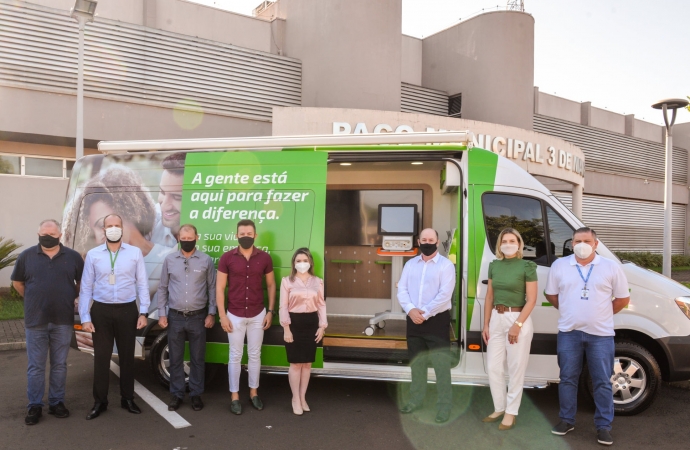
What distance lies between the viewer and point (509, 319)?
483 cm

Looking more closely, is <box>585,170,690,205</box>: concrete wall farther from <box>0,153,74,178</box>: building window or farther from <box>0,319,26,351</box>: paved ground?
<box>0,319,26,351</box>: paved ground

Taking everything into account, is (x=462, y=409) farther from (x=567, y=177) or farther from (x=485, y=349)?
(x=567, y=177)

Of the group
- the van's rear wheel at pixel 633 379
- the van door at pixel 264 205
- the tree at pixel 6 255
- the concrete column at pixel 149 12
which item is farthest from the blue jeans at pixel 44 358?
the concrete column at pixel 149 12

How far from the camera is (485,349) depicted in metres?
5.36

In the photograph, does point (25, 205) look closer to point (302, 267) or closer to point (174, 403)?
point (174, 403)

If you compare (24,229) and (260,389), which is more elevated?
(24,229)

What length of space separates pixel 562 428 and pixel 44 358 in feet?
16.0

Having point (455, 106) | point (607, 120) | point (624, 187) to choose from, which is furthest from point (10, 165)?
point (607, 120)

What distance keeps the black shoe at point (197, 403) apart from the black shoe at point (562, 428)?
3.38 metres

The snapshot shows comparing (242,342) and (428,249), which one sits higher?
(428,249)

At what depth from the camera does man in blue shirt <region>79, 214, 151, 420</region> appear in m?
5.23

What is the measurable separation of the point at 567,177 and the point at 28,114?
15.4 m

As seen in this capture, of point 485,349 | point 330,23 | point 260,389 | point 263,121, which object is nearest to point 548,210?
point 485,349

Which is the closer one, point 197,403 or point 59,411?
point 59,411
